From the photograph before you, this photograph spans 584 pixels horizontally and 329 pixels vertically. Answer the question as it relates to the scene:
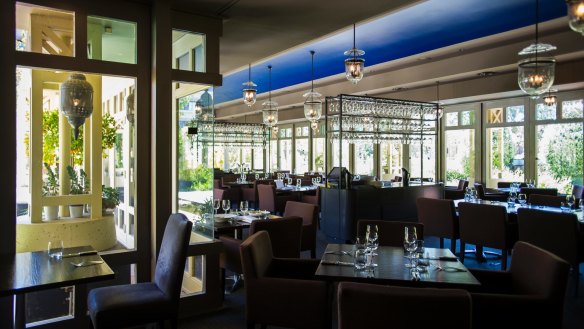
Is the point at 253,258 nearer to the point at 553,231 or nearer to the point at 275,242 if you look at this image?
the point at 275,242

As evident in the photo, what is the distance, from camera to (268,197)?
8.88 m

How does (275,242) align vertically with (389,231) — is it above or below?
below

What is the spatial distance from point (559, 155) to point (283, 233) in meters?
8.34

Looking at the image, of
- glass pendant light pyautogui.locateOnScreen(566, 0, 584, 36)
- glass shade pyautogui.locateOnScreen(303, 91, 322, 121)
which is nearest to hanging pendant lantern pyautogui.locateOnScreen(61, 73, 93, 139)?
glass pendant light pyautogui.locateOnScreen(566, 0, 584, 36)

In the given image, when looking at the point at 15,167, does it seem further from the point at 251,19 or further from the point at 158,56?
the point at 251,19

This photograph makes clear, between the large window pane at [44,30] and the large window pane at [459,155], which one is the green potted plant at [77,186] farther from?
the large window pane at [459,155]

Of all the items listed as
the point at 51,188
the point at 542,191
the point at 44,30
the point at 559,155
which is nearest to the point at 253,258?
the point at 44,30

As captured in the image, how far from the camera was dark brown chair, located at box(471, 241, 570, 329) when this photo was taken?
235cm

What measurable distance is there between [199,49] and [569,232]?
434cm

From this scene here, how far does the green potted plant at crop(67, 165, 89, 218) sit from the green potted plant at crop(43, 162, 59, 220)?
0.16m

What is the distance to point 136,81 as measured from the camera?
12.6 feet

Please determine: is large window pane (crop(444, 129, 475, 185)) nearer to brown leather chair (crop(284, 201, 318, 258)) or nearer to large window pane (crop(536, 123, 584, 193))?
large window pane (crop(536, 123, 584, 193))

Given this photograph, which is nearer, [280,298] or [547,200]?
[280,298]

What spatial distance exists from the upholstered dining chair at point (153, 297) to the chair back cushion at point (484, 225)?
3.92 m
